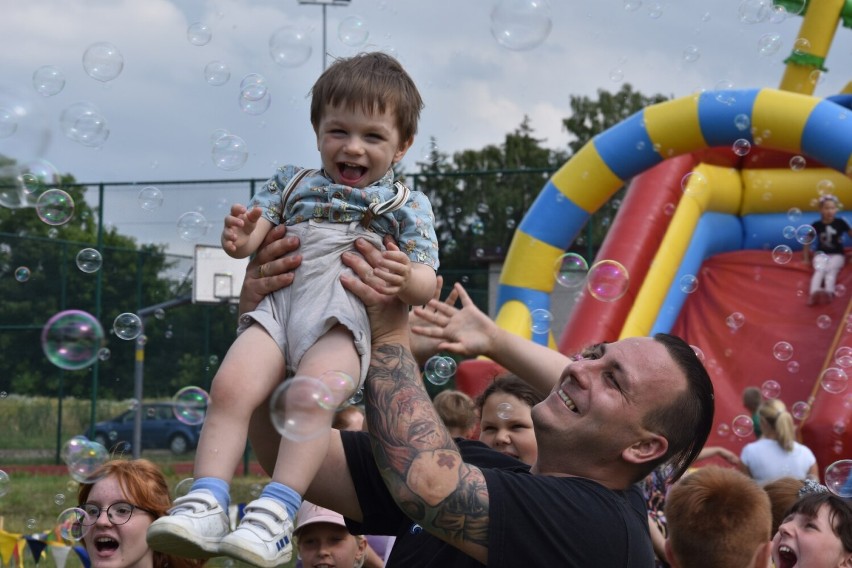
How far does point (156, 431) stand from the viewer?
1481 cm

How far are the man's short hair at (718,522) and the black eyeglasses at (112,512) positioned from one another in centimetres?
152

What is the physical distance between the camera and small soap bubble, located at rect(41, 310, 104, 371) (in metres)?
3.53

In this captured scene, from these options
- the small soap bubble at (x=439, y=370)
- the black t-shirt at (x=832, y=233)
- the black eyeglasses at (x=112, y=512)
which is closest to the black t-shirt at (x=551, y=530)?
the black eyeglasses at (x=112, y=512)

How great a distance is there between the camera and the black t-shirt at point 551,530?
7.22 ft

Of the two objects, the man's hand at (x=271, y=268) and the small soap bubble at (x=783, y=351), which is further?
the small soap bubble at (x=783, y=351)

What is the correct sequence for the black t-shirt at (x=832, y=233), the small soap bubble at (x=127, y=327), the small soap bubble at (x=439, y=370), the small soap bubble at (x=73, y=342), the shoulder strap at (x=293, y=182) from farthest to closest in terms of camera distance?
the black t-shirt at (x=832, y=233)
the small soap bubble at (x=439, y=370)
the small soap bubble at (x=127, y=327)
the small soap bubble at (x=73, y=342)
the shoulder strap at (x=293, y=182)

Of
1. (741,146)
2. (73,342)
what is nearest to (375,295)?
(73,342)

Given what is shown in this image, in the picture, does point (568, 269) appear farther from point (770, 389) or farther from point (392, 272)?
point (392, 272)

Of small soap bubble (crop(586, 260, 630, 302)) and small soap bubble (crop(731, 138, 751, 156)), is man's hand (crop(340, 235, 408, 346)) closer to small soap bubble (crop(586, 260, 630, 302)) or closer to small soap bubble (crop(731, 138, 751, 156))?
small soap bubble (crop(586, 260, 630, 302))

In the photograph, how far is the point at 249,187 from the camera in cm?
1384

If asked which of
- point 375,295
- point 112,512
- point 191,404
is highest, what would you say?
point 375,295

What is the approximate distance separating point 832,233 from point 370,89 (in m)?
7.39

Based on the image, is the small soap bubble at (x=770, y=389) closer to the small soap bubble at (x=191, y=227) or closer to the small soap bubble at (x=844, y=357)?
the small soap bubble at (x=844, y=357)

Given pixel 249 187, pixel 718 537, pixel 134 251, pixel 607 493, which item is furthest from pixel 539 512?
pixel 134 251
